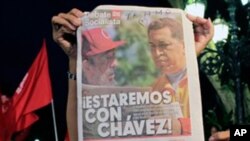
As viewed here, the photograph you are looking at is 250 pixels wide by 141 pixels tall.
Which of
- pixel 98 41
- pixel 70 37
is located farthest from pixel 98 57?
pixel 70 37

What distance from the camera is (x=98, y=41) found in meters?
1.36

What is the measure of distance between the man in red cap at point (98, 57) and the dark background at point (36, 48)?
0.59m

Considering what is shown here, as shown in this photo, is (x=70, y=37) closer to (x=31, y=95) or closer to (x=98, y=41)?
(x=98, y=41)

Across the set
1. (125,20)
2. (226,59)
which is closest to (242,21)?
(226,59)

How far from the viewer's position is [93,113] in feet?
4.37

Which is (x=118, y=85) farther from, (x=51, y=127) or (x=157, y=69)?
(x=51, y=127)

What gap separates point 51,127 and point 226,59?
0.75m

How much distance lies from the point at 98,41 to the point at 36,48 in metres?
0.75

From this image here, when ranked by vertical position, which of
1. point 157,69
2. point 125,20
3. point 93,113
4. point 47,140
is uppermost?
point 125,20

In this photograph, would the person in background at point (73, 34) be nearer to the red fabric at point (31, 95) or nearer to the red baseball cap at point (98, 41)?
the red baseball cap at point (98, 41)

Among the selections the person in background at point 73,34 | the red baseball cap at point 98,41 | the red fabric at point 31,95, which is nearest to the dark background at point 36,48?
the red fabric at point 31,95

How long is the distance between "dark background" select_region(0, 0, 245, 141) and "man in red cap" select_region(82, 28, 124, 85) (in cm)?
59

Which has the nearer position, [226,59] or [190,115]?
[190,115]

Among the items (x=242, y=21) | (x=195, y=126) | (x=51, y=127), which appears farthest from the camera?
(x=51, y=127)
